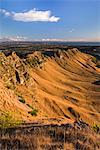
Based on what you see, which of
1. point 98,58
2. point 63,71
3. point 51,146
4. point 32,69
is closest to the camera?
point 51,146

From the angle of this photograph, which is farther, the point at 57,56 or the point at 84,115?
the point at 57,56

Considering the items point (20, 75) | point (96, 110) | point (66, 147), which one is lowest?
point (96, 110)

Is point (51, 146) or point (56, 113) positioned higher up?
point (51, 146)

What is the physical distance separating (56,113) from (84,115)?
319cm

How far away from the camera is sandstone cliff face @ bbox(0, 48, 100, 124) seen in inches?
1162

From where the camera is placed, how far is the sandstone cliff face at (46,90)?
96.8 ft

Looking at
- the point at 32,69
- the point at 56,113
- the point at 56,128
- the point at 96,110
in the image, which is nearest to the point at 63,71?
the point at 32,69

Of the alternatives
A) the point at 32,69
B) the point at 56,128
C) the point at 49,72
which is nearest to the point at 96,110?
the point at 32,69

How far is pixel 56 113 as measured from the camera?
38.4 m

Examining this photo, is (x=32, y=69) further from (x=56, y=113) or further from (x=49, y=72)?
(x=56, y=113)

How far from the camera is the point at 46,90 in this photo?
Answer: 51.1m

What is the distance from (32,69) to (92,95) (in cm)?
1286

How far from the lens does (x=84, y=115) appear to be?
39.0m

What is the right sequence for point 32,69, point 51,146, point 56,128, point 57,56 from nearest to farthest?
1. point 51,146
2. point 56,128
3. point 32,69
4. point 57,56
